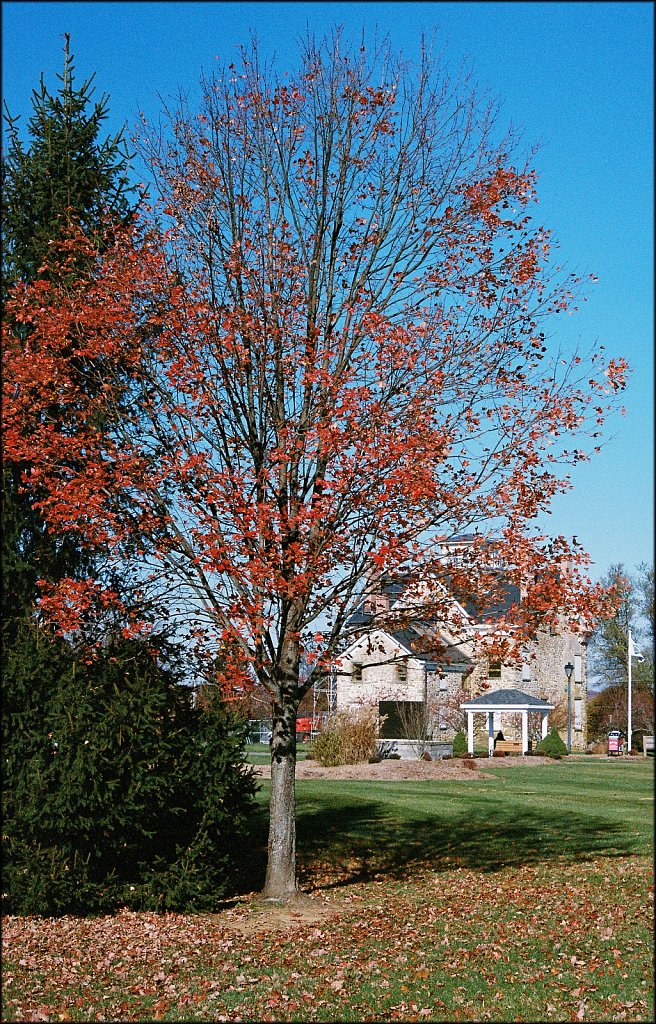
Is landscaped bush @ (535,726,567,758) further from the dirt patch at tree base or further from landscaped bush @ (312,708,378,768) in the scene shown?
the dirt patch at tree base

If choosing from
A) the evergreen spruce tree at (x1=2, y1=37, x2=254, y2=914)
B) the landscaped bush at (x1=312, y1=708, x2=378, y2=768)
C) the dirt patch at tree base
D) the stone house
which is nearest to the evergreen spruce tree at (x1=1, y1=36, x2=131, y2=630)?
the evergreen spruce tree at (x1=2, y1=37, x2=254, y2=914)

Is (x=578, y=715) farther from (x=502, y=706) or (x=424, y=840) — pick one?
(x=424, y=840)

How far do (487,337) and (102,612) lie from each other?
5.25 metres

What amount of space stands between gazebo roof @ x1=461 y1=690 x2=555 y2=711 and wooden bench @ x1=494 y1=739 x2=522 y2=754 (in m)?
1.65

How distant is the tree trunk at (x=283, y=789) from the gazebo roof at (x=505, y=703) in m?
25.9

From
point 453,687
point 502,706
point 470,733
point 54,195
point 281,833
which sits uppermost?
point 54,195

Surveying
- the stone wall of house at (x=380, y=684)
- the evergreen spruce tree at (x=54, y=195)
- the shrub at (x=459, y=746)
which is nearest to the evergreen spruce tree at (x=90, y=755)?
the evergreen spruce tree at (x=54, y=195)

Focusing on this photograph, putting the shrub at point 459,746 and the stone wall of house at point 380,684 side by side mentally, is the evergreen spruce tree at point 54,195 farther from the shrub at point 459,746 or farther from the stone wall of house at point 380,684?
the stone wall of house at point 380,684

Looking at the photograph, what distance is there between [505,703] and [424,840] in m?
22.3

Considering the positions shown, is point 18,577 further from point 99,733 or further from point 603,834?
point 603,834

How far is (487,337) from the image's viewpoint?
1120 cm

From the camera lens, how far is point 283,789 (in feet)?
36.9

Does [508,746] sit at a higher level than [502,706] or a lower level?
lower

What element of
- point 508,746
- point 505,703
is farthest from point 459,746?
point 508,746
